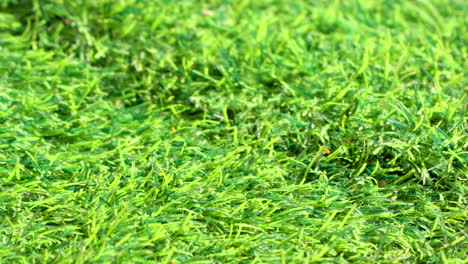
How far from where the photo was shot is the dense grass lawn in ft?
8.03

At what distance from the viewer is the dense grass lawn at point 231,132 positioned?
8.03ft

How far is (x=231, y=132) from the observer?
3152 mm

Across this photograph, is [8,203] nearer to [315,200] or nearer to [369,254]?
[315,200]

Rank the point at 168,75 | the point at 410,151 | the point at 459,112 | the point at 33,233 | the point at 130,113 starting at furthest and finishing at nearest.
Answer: the point at 168,75 < the point at 130,113 < the point at 459,112 < the point at 410,151 < the point at 33,233

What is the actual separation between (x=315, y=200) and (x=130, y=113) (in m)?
1.17

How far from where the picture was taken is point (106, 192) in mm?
2596

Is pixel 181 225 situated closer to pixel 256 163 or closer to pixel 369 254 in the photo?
pixel 256 163

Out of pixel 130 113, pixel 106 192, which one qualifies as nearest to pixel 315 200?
pixel 106 192

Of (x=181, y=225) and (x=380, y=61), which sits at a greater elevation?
(x=380, y=61)

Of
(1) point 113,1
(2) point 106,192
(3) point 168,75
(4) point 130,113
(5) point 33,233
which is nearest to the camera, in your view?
(5) point 33,233

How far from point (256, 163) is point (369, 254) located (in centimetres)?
68

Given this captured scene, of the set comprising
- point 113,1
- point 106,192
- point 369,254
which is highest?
point 113,1

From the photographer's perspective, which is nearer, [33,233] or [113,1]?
[33,233]

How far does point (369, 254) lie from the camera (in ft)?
8.12
